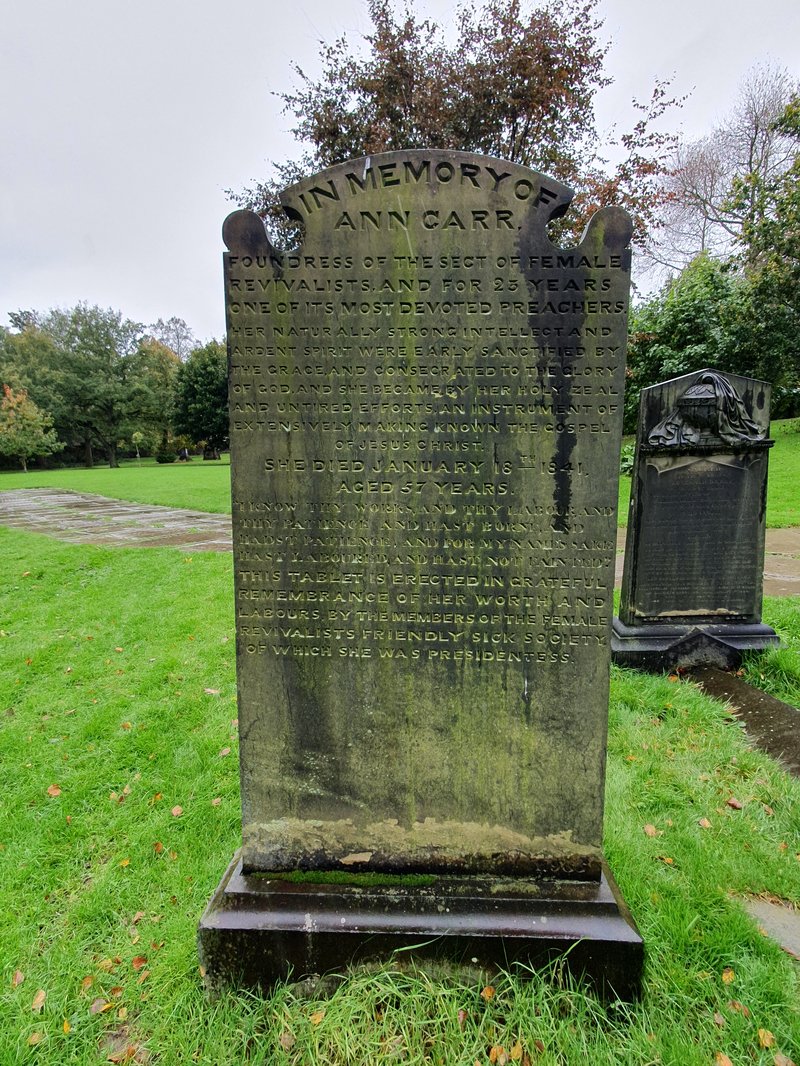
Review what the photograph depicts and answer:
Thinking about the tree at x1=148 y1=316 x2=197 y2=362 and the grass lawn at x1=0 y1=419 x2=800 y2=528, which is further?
the tree at x1=148 y1=316 x2=197 y2=362

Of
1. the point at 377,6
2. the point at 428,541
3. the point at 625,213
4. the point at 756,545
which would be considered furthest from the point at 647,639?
the point at 377,6

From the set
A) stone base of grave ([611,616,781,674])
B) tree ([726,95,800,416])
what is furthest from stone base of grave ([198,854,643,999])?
tree ([726,95,800,416])

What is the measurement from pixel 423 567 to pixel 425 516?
0.20 m

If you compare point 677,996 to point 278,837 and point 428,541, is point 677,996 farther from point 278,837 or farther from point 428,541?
point 428,541

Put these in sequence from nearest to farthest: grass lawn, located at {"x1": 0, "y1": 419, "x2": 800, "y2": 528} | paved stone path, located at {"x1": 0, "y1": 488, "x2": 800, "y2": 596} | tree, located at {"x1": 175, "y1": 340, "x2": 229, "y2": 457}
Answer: paved stone path, located at {"x1": 0, "y1": 488, "x2": 800, "y2": 596}
grass lawn, located at {"x1": 0, "y1": 419, "x2": 800, "y2": 528}
tree, located at {"x1": 175, "y1": 340, "x2": 229, "y2": 457}

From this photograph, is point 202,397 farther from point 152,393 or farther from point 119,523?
point 119,523

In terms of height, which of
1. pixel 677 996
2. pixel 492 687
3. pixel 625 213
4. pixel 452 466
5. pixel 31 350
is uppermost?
pixel 31 350

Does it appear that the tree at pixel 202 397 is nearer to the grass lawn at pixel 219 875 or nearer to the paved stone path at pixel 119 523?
the paved stone path at pixel 119 523

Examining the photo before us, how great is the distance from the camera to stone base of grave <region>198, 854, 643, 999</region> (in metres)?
1.95

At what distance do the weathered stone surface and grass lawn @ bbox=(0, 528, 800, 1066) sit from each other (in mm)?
447

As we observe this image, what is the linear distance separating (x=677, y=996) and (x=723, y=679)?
3.00 m

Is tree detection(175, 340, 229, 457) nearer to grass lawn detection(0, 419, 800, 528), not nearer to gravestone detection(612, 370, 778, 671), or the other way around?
grass lawn detection(0, 419, 800, 528)

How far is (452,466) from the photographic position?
2.04 metres

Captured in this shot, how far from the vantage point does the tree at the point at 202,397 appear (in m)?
46.1
